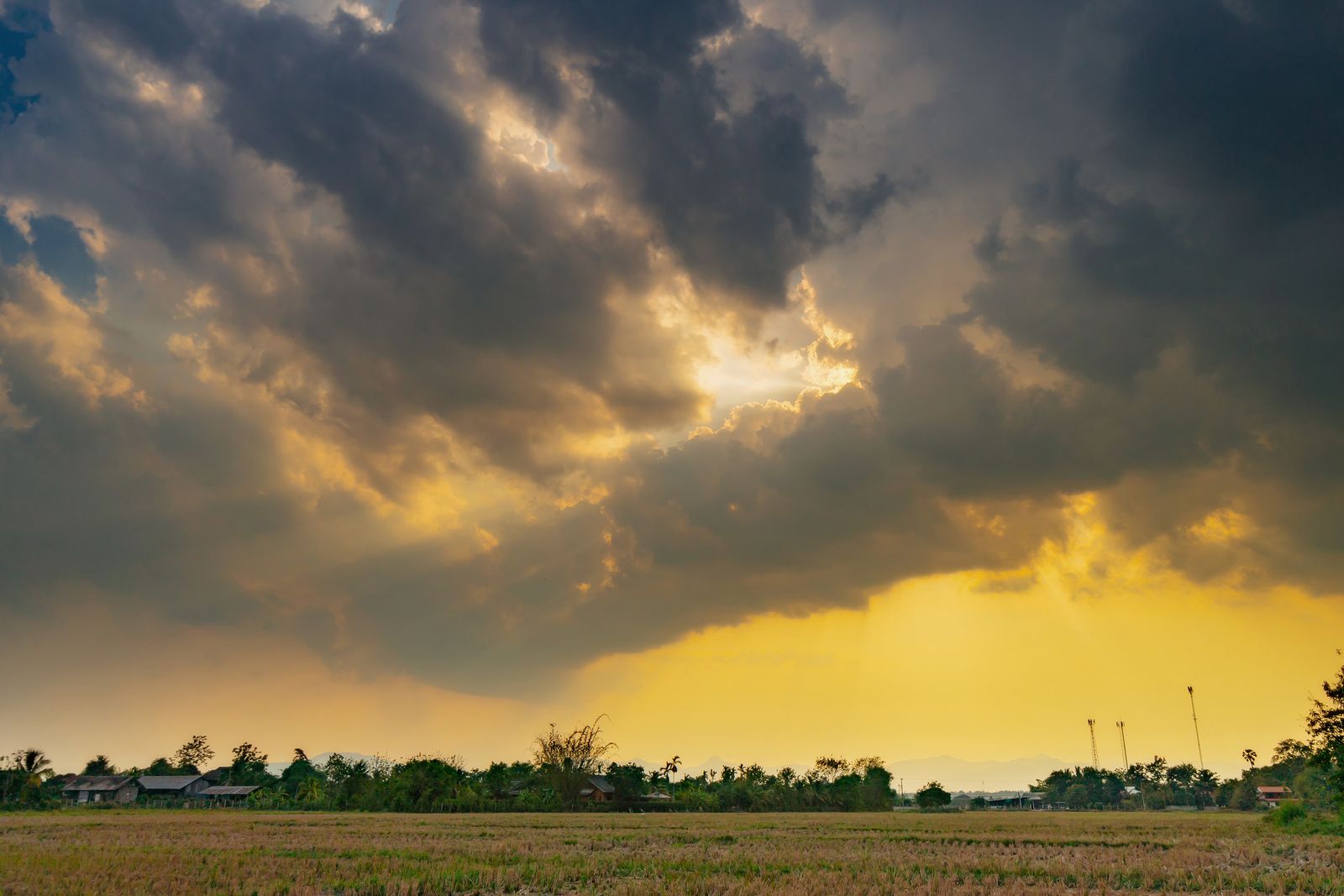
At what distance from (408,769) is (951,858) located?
7551cm

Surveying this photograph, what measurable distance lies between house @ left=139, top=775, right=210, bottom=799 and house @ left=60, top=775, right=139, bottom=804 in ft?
14.8

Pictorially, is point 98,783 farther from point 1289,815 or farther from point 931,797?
point 1289,815

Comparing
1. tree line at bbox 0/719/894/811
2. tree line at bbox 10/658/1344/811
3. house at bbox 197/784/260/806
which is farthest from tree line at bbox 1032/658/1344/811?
house at bbox 197/784/260/806

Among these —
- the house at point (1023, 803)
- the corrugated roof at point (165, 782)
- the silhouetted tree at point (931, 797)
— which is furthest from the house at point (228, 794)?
the house at point (1023, 803)

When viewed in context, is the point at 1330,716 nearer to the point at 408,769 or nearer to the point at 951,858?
the point at 951,858

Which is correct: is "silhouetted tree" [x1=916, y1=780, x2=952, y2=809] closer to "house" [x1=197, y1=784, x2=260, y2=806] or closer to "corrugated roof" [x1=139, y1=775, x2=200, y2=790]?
"house" [x1=197, y1=784, x2=260, y2=806]

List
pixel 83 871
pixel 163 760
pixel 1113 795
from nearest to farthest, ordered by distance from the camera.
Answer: pixel 83 871
pixel 163 760
pixel 1113 795

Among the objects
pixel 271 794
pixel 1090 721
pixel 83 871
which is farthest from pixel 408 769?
pixel 1090 721

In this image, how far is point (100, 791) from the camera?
11862 cm

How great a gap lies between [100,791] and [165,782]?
1092cm

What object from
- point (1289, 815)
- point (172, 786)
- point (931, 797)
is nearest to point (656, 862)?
point (1289, 815)

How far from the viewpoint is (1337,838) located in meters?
32.9

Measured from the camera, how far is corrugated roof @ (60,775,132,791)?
4683 inches

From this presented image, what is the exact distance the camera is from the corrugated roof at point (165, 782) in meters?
127
